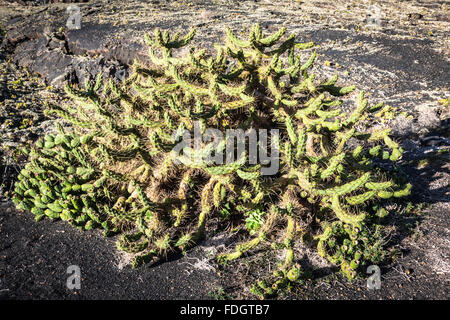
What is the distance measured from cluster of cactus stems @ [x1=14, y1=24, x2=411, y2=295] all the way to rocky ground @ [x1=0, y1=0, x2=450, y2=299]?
22 centimetres

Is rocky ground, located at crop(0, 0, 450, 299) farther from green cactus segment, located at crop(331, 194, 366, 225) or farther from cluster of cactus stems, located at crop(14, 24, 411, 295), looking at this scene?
green cactus segment, located at crop(331, 194, 366, 225)

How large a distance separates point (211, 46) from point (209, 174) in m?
4.77

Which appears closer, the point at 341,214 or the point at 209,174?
the point at 341,214

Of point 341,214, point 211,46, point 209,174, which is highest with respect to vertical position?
point 211,46

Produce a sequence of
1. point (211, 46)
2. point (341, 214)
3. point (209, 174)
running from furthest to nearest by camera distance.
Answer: point (211, 46) < point (209, 174) < point (341, 214)

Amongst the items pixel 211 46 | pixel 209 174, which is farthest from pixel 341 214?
pixel 211 46

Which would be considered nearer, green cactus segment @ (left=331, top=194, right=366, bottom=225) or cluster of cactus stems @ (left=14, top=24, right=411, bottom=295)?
green cactus segment @ (left=331, top=194, right=366, bottom=225)

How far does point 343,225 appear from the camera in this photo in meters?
4.02

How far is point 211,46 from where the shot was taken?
8.04m

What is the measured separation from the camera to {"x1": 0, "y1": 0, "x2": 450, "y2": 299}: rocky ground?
362cm

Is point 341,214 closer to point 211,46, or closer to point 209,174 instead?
point 209,174

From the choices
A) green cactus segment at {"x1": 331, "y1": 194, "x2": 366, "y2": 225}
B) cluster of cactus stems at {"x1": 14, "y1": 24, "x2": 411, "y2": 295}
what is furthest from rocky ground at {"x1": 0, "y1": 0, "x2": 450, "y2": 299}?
green cactus segment at {"x1": 331, "y1": 194, "x2": 366, "y2": 225}

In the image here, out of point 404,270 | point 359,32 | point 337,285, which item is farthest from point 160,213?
point 359,32

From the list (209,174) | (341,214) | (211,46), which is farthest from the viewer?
(211,46)
